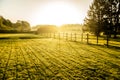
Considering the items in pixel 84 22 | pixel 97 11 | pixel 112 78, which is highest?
pixel 97 11

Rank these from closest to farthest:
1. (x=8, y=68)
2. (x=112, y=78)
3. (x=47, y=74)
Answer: (x=112, y=78), (x=47, y=74), (x=8, y=68)

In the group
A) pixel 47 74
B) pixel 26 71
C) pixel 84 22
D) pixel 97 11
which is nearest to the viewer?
pixel 47 74

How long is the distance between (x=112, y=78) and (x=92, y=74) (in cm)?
93

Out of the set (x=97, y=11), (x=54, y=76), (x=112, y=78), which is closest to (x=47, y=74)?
(x=54, y=76)

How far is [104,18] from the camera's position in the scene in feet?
123

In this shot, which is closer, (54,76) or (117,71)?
(54,76)

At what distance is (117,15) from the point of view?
35562 mm

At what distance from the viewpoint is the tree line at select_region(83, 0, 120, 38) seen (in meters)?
35.8

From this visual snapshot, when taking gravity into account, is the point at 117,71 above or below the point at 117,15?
below

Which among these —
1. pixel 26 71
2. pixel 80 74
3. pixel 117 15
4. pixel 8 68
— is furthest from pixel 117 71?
pixel 117 15

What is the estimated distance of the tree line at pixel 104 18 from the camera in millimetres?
35787

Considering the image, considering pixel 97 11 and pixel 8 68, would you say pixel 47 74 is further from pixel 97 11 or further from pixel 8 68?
pixel 97 11

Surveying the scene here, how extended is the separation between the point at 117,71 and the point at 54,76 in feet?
10.8

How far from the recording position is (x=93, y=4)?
135ft
